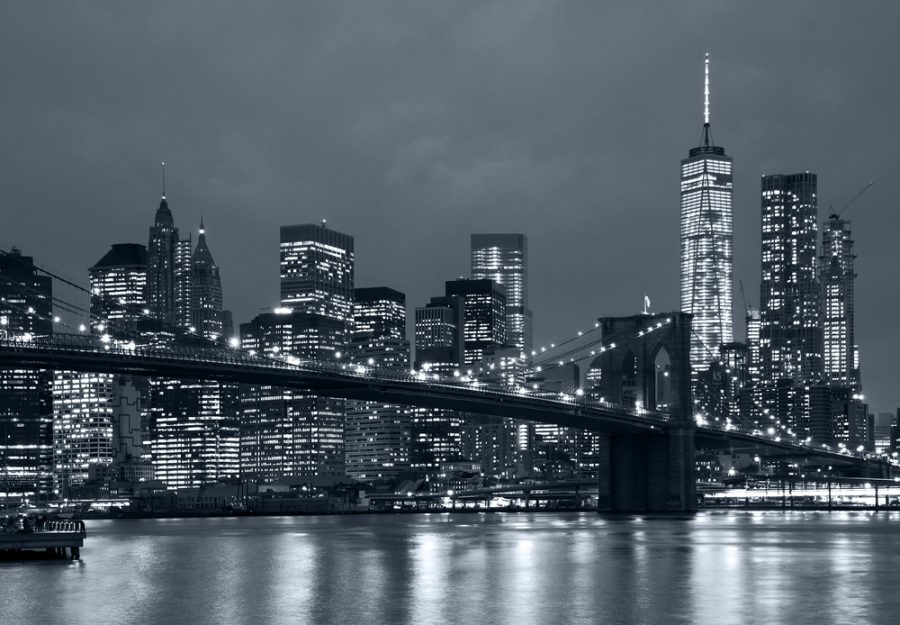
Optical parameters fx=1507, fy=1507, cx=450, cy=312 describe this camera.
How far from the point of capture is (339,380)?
77.9 m

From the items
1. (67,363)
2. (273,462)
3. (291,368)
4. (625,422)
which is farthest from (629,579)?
(273,462)

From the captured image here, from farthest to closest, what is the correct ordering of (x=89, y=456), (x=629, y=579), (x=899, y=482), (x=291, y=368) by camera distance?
1. (x=89, y=456)
2. (x=899, y=482)
3. (x=291, y=368)
4. (x=629, y=579)

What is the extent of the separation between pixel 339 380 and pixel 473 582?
37.4 meters

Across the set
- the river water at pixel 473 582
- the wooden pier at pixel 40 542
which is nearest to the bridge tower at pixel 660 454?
the river water at pixel 473 582

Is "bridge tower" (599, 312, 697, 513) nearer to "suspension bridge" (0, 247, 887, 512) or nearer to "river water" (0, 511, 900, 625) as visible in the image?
"suspension bridge" (0, 247, 887, 512)

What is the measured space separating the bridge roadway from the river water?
27.7 feet

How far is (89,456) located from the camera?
192 meters

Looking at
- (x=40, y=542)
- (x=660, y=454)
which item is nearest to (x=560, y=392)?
(x=660, y=454)

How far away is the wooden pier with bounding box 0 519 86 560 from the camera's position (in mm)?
50281

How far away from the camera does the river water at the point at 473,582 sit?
3372 cm

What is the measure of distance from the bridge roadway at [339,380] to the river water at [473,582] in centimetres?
843

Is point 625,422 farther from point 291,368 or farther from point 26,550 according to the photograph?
point 26,550

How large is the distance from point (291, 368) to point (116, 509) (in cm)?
7589

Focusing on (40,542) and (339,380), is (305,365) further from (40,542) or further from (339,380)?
(40,542)
